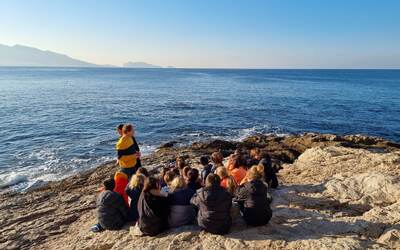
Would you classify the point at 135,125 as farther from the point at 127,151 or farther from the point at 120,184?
the point at 120,184

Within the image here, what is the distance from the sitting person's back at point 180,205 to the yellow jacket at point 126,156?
3.44 metres

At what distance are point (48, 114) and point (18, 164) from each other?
20008mm

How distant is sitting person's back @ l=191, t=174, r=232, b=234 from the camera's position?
311 inches

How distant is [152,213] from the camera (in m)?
8.34

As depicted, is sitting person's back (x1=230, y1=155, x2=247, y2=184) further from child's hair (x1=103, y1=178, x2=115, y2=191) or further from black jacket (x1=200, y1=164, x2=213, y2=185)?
child's hair (x1=103, y1=178, x2=115, y2=191)

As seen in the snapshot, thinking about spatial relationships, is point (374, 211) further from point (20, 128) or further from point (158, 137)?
point (20, 128)

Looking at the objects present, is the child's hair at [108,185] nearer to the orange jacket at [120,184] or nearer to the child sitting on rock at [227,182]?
the orange jacket at [120,184]

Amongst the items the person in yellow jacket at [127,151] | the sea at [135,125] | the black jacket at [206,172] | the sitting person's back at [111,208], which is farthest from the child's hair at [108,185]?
the sea at [135,125]

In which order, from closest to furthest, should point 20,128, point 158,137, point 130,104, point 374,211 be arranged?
1. point 374,211
2. point 158,137
3. point 20,128
4. point 130,104

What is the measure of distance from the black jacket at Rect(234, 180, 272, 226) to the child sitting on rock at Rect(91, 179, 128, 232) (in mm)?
3536

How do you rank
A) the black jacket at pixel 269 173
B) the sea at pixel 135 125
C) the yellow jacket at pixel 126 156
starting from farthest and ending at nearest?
the sea at pixel 135 125, the black jacket at pixel 269 173, the yellow jacket at pixel 126 156

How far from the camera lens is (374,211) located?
365 inches

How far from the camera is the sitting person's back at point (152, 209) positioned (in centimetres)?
822

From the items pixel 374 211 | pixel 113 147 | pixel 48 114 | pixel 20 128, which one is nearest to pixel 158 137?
pixel 113 147
